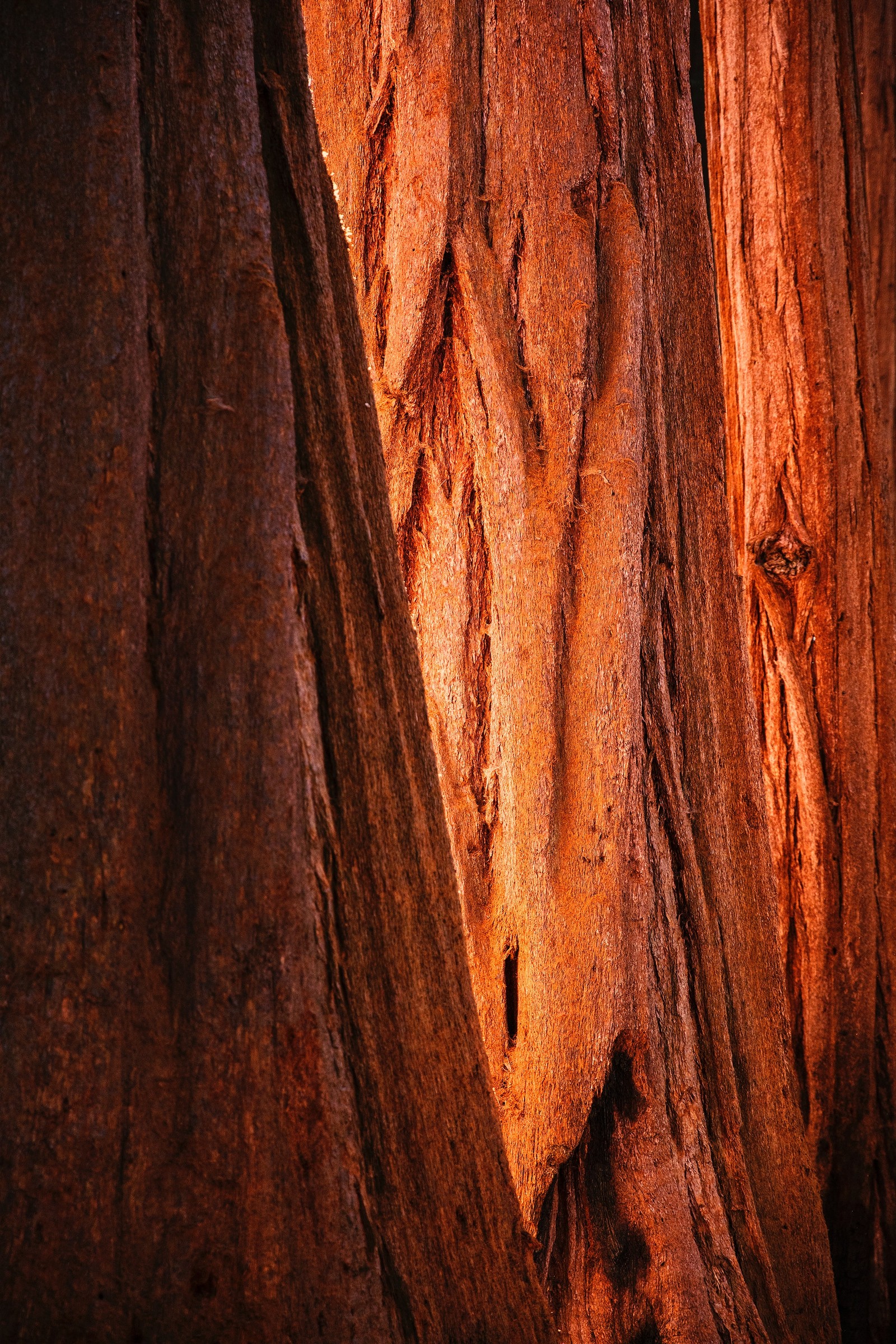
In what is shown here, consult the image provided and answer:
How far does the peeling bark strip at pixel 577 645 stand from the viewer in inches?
53.2

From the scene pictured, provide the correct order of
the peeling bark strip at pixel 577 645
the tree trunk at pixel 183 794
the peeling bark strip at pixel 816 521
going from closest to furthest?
the tree trunk at pixel 183 794 → the peeling bark strip at pixel 577 645 → the peeling bark strip at pixel 816 521

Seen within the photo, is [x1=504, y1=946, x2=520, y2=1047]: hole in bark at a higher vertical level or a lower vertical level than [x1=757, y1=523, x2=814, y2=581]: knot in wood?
lower

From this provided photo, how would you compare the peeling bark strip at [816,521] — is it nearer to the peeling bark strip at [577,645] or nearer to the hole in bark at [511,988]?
the peeling bark strip at [577,645]

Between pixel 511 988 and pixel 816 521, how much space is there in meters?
1.25

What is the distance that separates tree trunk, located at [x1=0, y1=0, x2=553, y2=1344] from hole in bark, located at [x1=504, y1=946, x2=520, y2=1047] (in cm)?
37

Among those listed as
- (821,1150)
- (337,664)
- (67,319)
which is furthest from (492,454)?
(821,1150)

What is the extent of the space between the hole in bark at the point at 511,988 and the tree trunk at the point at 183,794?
1.22 ft

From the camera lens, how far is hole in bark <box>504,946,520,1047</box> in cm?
140

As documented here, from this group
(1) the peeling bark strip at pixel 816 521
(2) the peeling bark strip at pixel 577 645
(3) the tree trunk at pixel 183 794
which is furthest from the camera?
(1) the peeling bark strip at pixel 816 521

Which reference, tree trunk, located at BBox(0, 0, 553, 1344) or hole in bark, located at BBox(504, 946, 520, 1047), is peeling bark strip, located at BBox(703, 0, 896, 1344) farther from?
tree trunk, located at BBox(0, 0, 553, 1344)

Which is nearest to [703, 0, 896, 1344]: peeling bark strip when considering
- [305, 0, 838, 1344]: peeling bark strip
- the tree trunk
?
[305, 0, 838, 1344]: peeling bark strip

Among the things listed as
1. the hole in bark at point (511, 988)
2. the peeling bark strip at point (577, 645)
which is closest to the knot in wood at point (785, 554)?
the peeling bark strip at point (577, 645)

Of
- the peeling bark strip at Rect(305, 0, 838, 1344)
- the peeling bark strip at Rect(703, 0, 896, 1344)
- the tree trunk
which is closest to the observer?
the tree trunk

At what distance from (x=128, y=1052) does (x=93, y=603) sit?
39 cm
